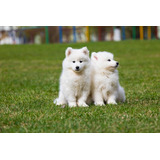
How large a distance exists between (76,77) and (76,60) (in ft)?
1.11

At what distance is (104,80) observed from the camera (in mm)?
6426

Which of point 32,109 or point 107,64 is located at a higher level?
point 107,64

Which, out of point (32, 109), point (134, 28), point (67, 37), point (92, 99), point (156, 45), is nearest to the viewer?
point (32, 109)

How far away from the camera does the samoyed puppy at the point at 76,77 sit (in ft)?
20.4

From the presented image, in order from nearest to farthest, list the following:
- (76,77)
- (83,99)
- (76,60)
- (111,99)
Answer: (76,60) < (76,77) < (83,99) < (111,99)

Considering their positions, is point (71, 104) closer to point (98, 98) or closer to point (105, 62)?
point (98, 98)

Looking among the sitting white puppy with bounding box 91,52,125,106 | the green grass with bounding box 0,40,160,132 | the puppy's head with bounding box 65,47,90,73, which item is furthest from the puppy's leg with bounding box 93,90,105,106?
the puppy's head with bounding box 65,47,90,73

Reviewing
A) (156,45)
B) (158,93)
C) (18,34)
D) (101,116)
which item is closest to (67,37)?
(18,34)

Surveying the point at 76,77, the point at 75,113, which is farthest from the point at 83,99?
the point at 75,113

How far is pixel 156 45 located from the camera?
25.4 m

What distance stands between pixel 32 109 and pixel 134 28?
90.6ft

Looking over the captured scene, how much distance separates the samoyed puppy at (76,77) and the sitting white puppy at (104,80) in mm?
179

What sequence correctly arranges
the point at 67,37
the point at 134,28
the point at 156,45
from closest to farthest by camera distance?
1. the point at 156,45
2. the point at 134,28
3. the point at 67,37

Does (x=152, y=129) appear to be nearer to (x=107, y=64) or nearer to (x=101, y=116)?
(x=101, y=116)
